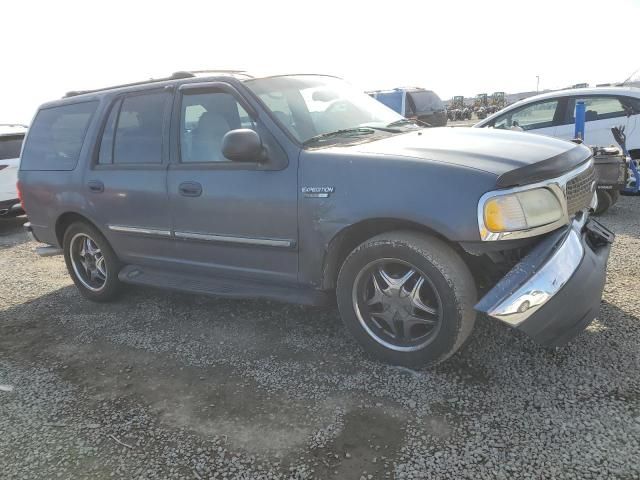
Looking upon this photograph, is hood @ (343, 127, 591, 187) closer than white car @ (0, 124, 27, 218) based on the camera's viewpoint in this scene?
Yes

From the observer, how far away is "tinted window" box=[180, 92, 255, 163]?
3.54 metres

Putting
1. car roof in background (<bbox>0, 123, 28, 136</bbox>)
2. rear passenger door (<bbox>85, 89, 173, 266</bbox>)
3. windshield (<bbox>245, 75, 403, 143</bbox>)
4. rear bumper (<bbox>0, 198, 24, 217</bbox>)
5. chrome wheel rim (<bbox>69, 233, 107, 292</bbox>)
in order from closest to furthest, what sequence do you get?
1. windshield (<bbox>245, 75, 403, 143</bbox>)
2. rear passenger door (<bbox>85, 89, 173, 266</bbox>)
3. chrome wheel rim (<bbox>69, 233, 107, 292</bbox>)
4. rear bumper (<bbox>0, 198, 24, 217</bbox>)
5. car roof in background (<bbox>0, 123, 28, 136</bbox>)

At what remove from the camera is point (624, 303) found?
11.7 ft

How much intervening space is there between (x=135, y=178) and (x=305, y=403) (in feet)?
7.62

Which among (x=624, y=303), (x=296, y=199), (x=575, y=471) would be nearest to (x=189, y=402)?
(x=296, y=199)

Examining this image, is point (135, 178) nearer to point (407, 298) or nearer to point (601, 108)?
point (407, 298)

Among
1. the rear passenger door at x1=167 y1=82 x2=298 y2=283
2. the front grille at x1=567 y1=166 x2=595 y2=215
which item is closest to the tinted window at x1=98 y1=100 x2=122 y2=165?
the rear passenger door at x1=167 y1=82 x2=298 y2=283

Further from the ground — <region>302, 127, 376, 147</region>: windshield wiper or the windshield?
the windshield

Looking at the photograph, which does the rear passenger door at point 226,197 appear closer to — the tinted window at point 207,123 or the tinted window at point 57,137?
the tinted window at point 207,123

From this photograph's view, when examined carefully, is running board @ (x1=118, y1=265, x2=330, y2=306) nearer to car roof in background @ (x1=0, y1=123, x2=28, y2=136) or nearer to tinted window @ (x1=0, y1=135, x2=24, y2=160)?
tinted window @ (x1=0, y1=135, x2=24, y2=160)

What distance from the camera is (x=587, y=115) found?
25.3 feet

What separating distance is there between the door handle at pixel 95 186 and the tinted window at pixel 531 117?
630cm

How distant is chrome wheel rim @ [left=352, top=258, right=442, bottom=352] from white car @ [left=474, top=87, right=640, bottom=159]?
4.94 m

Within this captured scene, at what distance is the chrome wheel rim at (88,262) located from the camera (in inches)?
185
